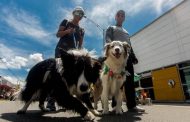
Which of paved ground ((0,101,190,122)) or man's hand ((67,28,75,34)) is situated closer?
paved ground ((0,101,190,122))

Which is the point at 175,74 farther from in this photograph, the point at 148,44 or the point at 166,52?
the point at 148,44

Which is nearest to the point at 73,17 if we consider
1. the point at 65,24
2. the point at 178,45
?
the point at 65,24

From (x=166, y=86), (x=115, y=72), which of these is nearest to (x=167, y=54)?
(x=166, y=86)

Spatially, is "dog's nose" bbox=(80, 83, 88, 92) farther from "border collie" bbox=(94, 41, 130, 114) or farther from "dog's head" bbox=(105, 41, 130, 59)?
"dog's head" bbox=(105, 41, 130, 59)

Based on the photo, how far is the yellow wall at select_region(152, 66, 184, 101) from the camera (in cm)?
1886

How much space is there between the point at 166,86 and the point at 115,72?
647 inches

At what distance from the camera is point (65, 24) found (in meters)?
5.17

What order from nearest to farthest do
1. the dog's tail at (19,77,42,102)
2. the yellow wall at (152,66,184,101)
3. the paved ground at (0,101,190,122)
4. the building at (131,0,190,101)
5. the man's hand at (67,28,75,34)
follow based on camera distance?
the paved ground at (0,101,190,122)
the dog's tail at (19,77,42,102)
the man's hand at (67,28,75,34)
the building at (131,0,190,101)
the yellow wall at (152,66,184,101)

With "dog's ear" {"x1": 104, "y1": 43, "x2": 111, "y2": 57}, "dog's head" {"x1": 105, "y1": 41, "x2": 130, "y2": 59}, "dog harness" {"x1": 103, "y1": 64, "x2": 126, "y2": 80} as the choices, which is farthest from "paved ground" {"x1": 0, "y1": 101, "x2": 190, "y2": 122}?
"dog's ear" {"x1": 104, "y1": 43, "x2": 111, "y2": 57}

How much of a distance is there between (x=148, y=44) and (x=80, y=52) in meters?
19.7

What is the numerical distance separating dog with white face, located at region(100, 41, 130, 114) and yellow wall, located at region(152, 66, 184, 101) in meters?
14.6

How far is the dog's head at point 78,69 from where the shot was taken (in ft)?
12.1

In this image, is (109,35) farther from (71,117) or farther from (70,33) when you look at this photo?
(71,117)

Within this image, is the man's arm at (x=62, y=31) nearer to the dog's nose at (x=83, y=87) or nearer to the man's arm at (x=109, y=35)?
the man's arm at (x=109, y=35)
